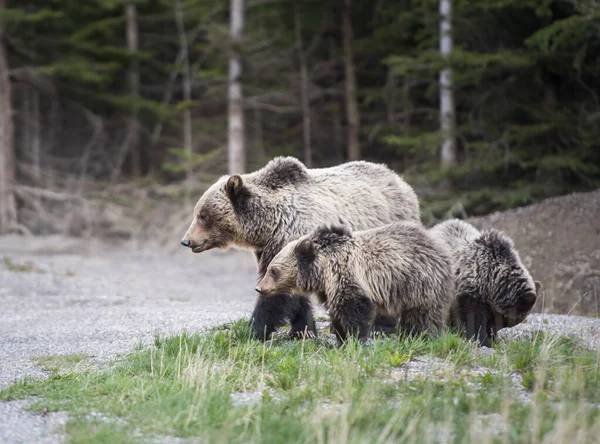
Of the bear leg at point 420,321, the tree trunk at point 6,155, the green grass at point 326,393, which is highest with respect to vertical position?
the tree trunk at point 6,155

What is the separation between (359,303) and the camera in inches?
227

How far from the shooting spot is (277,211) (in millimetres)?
6816

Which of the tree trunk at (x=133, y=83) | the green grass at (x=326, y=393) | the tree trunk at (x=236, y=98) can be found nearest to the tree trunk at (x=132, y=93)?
the tree trunk at (x=133, y=83)

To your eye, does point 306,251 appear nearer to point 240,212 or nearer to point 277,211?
point 277,211

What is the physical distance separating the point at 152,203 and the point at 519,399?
17676 millimetres

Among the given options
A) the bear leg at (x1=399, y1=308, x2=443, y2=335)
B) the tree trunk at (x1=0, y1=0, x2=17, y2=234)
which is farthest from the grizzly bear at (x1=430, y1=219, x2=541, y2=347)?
the tree trunk at (x1=0, y1=0, x2=17, y2=234)

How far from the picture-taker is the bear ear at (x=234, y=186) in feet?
22.1

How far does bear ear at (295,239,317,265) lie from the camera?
19.7 feet

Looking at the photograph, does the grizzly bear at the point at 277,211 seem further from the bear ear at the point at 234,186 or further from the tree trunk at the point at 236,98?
the tree trunk at the point at 236,98

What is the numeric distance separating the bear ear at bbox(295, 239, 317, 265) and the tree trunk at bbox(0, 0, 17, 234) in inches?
560

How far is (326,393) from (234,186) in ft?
9.08

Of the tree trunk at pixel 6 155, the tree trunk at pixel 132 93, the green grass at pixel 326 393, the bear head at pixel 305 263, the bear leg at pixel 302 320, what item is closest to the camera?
the green grass at pixel 326 393

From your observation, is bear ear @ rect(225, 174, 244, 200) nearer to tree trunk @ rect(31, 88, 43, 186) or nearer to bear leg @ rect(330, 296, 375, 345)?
bear leg @ rect(330, 296, 375, 345)

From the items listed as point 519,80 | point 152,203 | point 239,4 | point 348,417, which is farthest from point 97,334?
point 152,203
